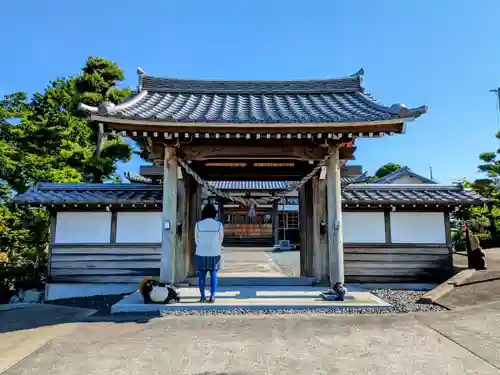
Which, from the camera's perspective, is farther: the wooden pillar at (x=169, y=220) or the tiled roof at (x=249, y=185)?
the tiled roof at (x=249, y=185)

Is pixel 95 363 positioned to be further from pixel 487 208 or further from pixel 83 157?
pixel 487 208

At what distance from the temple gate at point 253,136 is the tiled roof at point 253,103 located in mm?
20

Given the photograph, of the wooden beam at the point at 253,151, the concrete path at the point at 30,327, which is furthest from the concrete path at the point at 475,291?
the concrete path at the point at 30,327

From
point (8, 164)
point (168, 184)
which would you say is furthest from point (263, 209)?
point (168, 184)

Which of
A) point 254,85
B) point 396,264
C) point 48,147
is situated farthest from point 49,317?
point 48,147

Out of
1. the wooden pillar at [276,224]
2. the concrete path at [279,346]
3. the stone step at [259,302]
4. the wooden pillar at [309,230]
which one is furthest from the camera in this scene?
the wooden pillar at [276,224]

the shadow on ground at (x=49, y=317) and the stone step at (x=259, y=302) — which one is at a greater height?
the stone step at (x=259, y=302)

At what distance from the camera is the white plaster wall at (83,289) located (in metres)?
8.22

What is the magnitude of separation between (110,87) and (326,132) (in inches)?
451

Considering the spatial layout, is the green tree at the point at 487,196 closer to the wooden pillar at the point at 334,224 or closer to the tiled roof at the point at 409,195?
the tiled roof at the point at 409,195

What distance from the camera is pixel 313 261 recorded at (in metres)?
8.03

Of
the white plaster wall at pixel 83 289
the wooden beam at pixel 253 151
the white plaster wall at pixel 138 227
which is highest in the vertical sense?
the wooden beam at pixel 253 151

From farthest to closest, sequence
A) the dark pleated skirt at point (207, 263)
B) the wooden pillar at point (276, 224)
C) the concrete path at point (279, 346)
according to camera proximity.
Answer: the wooden pillar at point (276, 224) → the dark pleated skirt at point (207, 263) → the concrete path at point (279, 346)

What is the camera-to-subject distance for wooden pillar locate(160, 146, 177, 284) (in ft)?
20.0
